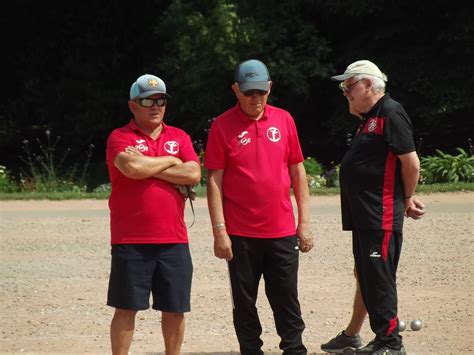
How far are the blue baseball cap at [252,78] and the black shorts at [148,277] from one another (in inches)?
40.2

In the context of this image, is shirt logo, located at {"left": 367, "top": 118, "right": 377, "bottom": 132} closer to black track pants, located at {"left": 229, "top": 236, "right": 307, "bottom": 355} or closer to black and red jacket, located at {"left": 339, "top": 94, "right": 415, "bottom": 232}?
black and red jacket, located at {"left": 339, "top": 94, "right": 415, "bottom": 232}

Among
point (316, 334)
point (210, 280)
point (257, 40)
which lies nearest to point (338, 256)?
point (210, 280)

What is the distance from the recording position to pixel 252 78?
19.4 feet

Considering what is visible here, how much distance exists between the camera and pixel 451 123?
24078mm

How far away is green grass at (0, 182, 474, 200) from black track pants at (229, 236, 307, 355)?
9.78 m

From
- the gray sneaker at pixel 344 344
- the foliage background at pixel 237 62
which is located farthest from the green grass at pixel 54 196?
the gray sneaker at pixel 344 344

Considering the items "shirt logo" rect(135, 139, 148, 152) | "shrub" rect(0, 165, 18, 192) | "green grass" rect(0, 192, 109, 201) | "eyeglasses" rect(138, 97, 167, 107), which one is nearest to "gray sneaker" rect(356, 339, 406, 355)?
"shirt logo" rect(135, 139, 148, 152)

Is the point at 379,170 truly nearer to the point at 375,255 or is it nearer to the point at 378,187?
the point at 378,187

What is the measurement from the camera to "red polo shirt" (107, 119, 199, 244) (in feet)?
19.0

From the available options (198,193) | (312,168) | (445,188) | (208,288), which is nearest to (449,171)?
(445,188)

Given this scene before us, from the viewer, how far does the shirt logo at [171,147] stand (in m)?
5.98

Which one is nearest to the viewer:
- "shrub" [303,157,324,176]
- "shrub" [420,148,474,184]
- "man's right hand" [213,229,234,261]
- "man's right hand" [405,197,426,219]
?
"man's right hand" [213,229,234,261]

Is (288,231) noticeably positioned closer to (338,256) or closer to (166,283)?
(166,283)

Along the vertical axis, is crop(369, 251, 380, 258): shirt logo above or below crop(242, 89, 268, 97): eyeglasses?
below
